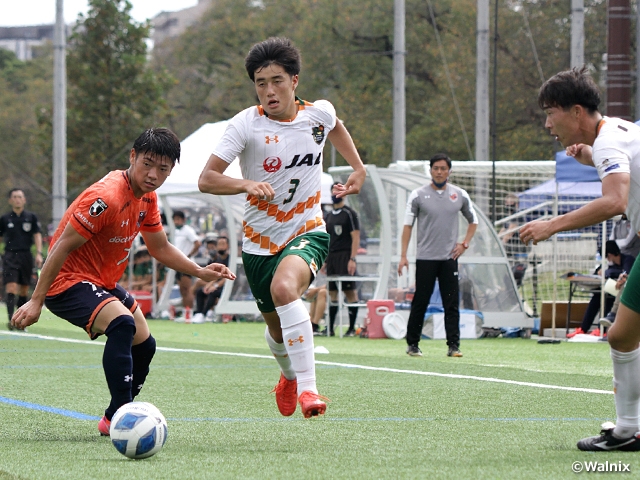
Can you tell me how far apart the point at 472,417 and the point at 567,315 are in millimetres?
10955

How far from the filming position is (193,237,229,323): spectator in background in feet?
74.8

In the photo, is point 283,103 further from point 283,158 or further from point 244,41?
point 244,41

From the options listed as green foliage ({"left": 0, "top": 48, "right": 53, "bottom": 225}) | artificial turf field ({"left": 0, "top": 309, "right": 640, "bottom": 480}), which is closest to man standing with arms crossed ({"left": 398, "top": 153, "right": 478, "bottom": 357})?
artificial turf field ({"left": 0, "top": 309, "right": 640, "bottom": 480})

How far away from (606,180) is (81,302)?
2.81 meters

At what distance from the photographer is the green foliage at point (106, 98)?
38.2 m

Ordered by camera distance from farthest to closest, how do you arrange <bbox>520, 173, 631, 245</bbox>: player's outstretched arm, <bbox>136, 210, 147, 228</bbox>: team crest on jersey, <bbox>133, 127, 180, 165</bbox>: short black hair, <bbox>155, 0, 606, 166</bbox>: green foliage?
<bbox>155, 0, 606, 166</bbox>: green foliage, <bbox>136, 210, 147, 228</bbox>: team crest on jersey, <bbox>133, 127, 180, 165</bbox>: short black hair, <bbox>520, 173, 631, 245</bbox>: player's outstretched arm

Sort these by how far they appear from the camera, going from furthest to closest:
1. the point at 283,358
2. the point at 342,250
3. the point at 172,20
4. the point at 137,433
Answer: the point at 172,20 < the point at 342,250 < the point at 283,358 < the point at 137,433

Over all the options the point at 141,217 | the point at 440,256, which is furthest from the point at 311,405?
the point at 440,256

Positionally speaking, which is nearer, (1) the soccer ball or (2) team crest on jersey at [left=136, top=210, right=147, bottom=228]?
(1) the soccer ball

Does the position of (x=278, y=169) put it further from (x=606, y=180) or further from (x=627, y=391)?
(x=627, y=391)

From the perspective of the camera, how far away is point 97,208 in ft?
19.7

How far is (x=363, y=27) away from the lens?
52625 mm

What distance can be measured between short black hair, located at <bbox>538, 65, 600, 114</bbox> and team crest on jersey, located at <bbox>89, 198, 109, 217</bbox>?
7.50 ft
